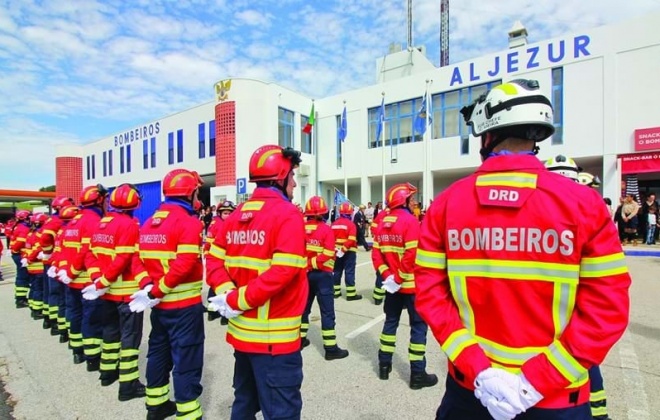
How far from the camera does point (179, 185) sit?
3.68m

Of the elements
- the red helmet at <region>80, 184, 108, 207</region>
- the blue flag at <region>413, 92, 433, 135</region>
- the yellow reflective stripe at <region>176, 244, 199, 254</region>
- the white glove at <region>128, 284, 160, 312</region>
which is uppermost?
the blue flag at <region>413, 92, 433, 135</region>

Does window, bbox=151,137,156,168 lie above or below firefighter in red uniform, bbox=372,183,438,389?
above

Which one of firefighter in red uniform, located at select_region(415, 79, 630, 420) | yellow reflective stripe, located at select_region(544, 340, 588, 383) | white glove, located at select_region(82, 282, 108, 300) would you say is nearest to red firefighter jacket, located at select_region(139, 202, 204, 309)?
white glove, located at select_region(82, 282, 108, 300)

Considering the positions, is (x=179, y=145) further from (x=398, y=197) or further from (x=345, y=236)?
(x=398, y=197)

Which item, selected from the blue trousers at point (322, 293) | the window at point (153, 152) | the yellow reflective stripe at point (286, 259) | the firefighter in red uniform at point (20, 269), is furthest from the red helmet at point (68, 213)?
the window at point (153, 152)

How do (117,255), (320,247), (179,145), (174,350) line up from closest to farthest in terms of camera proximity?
(174,350), (117,255), (320,247), (179,145)

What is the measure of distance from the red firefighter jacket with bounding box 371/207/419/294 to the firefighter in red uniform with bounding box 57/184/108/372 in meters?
3.47

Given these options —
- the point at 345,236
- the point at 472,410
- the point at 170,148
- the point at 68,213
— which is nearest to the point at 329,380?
the point at 472,410

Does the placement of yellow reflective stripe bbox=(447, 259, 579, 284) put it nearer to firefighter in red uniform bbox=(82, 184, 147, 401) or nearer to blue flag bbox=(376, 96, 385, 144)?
firefighter in red uniform bbox=(82, 184, 147, 401)

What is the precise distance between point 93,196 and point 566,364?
558 centimetres

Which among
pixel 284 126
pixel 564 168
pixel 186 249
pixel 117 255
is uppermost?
pixel 284 126

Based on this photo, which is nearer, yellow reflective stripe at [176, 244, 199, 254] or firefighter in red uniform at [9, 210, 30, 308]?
yellow reflective stripe at [176, 244, 199, 254]

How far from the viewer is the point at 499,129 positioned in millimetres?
1713

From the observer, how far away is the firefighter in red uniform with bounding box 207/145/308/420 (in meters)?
2.44
